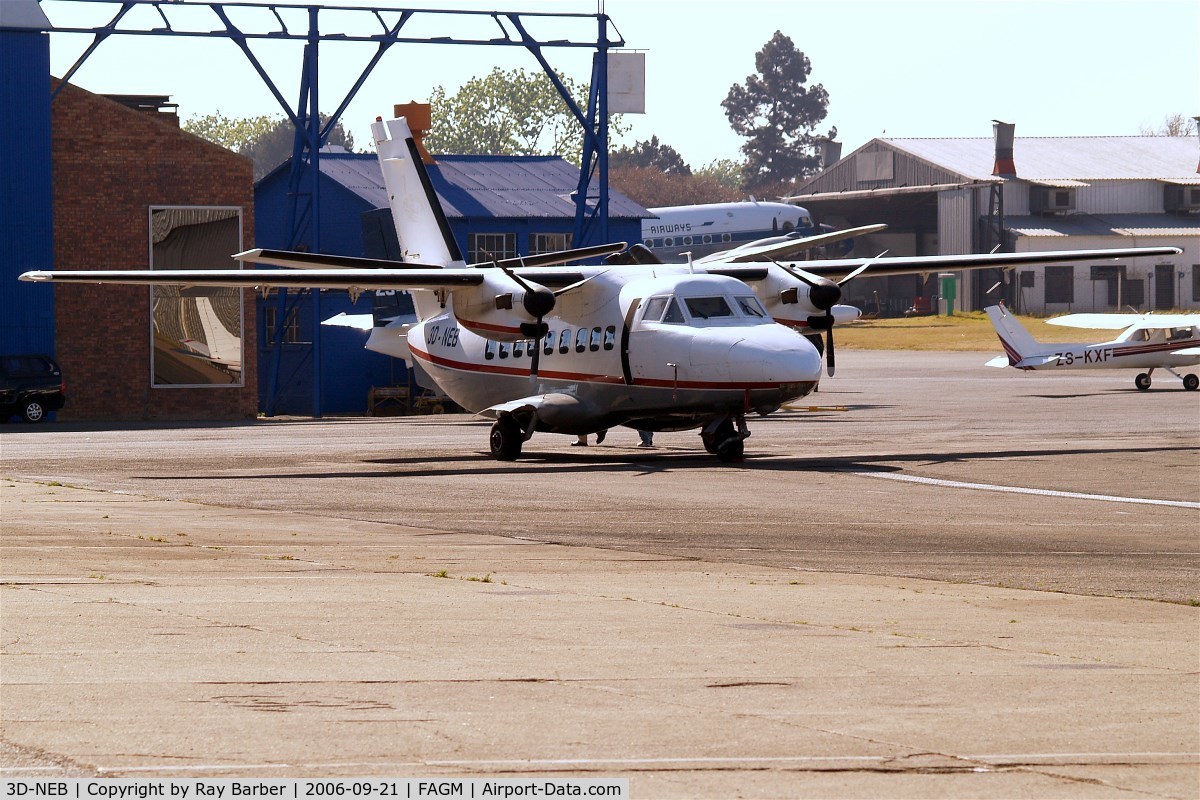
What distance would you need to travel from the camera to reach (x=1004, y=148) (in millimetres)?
101750

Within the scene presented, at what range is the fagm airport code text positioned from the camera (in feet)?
20.6

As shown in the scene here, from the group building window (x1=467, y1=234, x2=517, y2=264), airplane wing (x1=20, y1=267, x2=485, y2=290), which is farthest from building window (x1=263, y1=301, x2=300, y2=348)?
airplane wing (x1=20, y1=267, x2=485, y2=290)

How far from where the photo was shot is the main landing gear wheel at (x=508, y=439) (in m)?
28.0

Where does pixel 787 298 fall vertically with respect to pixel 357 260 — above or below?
below

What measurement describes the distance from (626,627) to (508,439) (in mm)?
17312

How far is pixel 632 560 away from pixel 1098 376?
46997mm

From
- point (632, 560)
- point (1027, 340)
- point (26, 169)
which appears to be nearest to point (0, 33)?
point (26, 169)

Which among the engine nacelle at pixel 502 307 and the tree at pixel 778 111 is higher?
the tree at pixel 778 111

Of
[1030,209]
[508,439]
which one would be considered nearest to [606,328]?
[508,439]

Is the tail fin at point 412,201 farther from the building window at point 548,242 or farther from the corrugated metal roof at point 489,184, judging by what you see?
the building window at point 548,242

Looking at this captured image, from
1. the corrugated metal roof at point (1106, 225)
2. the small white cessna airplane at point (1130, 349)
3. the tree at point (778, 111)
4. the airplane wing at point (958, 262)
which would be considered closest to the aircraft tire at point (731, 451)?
the airplane wing at point (958, 262)

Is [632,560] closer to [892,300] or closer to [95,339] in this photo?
[95,339]

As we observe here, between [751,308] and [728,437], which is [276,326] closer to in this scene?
[728,437]

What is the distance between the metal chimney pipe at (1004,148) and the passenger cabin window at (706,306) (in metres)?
79.7
